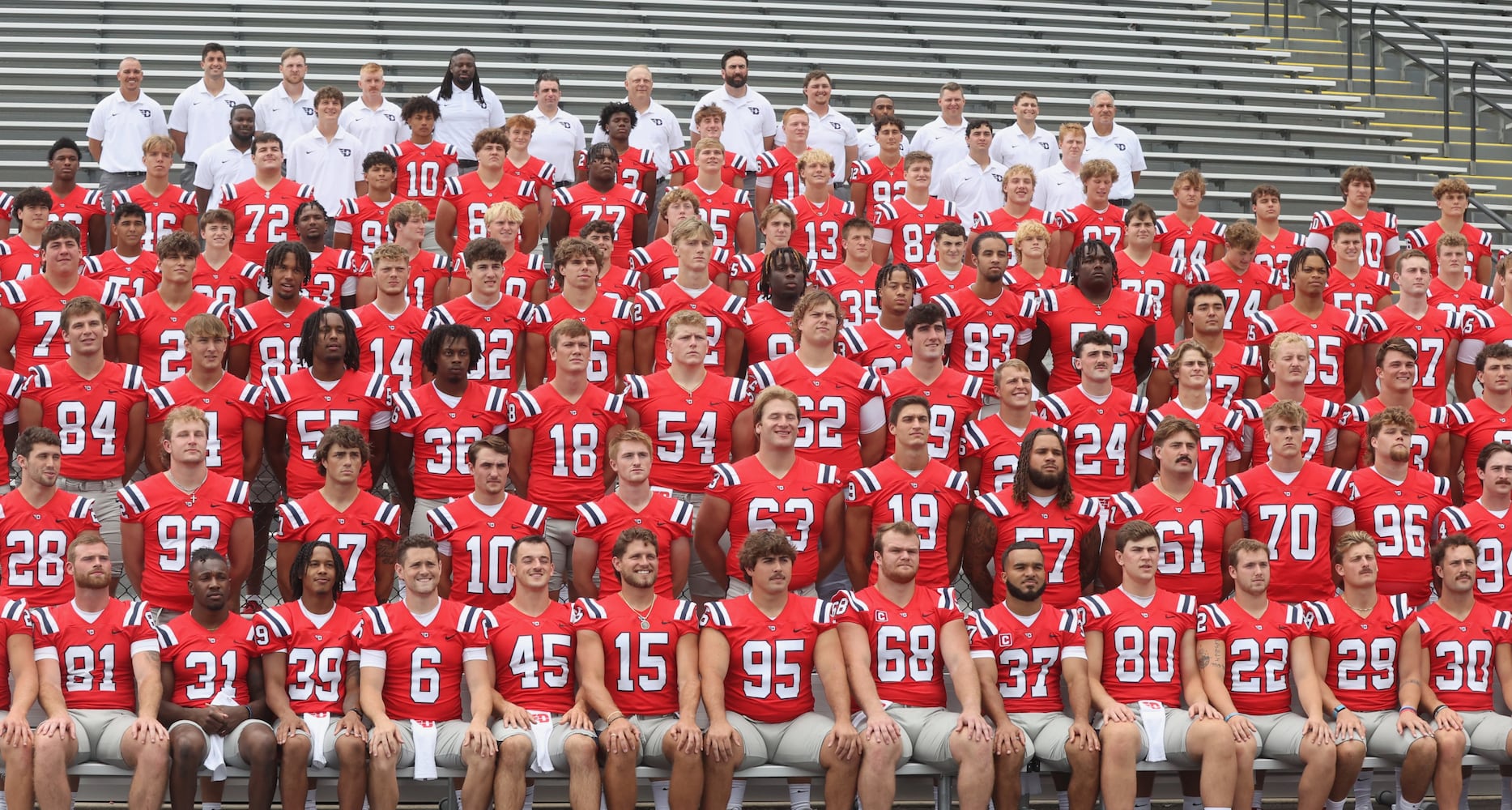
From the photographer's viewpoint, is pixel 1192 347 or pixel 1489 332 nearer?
pixel 1192 347

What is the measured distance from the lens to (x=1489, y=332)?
8656mm

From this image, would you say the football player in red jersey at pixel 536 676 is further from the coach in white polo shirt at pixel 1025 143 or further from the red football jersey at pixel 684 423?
the coach in white polo shirt at pixel 1025 143

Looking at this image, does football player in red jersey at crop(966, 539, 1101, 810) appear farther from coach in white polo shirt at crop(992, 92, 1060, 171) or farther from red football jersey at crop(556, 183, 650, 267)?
coach in white polo shirt at crop(992, 92, 1060, 171)

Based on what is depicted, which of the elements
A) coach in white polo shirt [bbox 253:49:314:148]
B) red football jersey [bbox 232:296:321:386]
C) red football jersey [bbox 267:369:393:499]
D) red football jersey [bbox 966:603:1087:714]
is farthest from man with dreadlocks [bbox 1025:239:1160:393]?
coach in white polo shirt [bbox 253:49:314:148]

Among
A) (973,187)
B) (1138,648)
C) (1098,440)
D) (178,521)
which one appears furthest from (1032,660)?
(973,187)

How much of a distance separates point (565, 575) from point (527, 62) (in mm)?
7306

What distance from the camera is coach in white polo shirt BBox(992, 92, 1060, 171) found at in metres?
11.0

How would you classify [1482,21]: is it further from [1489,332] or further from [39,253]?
[39,253]

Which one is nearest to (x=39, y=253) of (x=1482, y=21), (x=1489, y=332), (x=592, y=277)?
(x=592, y=277)

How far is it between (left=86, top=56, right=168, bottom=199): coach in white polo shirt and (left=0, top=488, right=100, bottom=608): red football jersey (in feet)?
14.3

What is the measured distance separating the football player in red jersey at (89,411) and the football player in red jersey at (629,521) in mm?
1923

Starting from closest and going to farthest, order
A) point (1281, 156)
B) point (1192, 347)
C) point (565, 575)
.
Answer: point (565, 575), point (1192, 347), point (1281, 156)

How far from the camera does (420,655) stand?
6.45 metres

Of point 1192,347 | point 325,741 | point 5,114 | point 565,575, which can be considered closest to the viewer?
point 325,741
